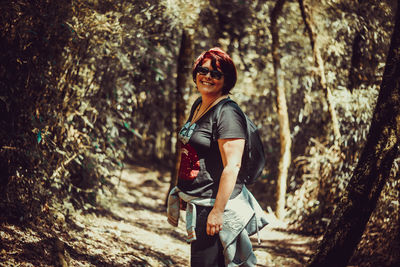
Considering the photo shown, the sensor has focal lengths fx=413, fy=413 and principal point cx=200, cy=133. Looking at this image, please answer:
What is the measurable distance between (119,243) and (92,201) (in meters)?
1.27

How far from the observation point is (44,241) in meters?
4.10

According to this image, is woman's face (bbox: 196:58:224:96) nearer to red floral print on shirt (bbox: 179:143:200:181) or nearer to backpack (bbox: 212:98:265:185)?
backpack (bbox: 212:98:265:185)

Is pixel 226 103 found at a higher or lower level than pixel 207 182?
higher

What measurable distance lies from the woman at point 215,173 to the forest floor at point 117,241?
1776mm

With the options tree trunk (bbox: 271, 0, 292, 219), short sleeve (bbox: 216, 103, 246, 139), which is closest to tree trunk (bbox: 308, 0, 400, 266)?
short sleeve (bbox: 216, 103, 246, 139)

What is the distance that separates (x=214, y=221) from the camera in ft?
8.06

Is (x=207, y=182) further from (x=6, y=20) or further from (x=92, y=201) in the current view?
(x=92, y=201)

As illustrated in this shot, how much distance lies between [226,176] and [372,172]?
164 centimetres

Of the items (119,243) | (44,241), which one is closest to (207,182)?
(44,241)

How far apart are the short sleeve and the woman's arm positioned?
36mm

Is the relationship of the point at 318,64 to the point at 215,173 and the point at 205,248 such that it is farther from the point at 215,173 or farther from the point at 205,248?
the point at 205,248

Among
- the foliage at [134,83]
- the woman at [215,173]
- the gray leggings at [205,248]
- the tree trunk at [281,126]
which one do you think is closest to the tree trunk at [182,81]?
the foliage at [134,83]

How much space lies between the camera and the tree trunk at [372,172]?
11.2 ft

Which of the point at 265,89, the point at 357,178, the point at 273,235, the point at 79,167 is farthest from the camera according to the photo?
the point at 265,89
